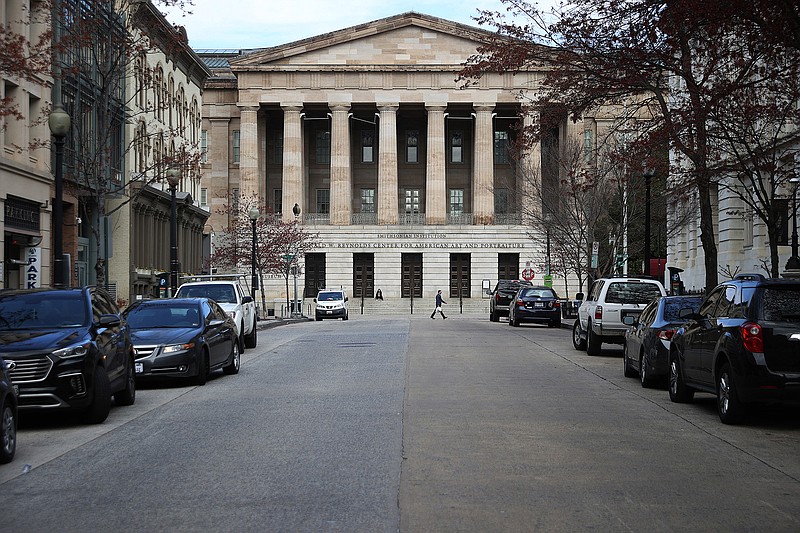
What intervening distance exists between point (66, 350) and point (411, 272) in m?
74.9

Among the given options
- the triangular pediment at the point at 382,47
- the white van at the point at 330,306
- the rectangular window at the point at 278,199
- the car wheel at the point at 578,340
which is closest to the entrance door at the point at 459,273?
the triangular pediment at the point at 382,47

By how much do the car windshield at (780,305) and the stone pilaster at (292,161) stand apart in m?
73.5

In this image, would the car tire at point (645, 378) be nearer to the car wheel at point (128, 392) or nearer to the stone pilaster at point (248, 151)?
the car wheel at point (128, 392)

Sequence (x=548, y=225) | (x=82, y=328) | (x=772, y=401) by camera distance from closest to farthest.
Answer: (x=772, y=401)
(x=82, y=328)
(x=548, y=225)

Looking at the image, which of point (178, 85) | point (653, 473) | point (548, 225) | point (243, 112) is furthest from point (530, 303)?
point (243, 112)

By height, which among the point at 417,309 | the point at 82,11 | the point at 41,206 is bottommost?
the point at 417,309

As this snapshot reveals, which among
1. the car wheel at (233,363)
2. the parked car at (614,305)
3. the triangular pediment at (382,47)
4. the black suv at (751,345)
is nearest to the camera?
the black suv at (751,345)

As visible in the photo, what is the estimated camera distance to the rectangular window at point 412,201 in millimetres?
93438

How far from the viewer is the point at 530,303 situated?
44562mm

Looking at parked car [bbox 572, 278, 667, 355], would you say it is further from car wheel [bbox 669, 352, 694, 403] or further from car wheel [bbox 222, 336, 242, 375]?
car wheel [bbox 669, 352, 694, 403]

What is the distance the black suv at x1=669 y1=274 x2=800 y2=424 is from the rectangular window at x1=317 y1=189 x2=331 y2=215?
261ft

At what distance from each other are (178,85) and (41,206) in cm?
2489

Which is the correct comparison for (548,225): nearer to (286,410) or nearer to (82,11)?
(82,11)

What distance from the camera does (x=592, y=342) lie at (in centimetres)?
2764
